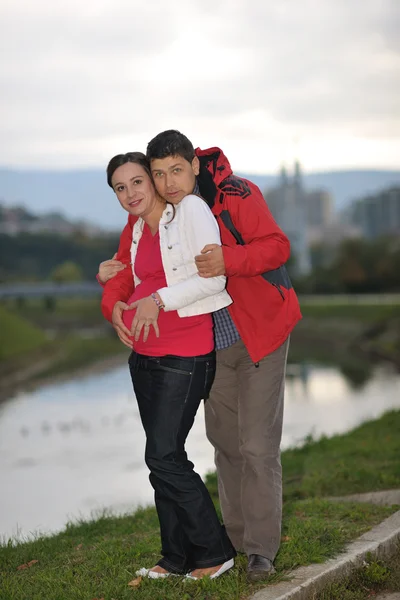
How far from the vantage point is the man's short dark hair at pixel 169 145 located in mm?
3904

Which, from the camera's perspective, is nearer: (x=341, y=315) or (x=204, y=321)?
(x=204, y=321)

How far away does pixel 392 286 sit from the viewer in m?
99.9

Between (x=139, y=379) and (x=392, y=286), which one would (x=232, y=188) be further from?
(x=392, y=286)

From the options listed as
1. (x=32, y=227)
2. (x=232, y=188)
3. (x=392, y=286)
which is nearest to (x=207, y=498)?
(x=232, y=188)

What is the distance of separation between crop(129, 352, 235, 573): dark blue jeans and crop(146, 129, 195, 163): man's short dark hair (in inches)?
37.0

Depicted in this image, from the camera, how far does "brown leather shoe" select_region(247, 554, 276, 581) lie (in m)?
4.03

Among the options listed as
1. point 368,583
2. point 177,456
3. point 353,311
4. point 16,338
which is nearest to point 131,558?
point 177,456

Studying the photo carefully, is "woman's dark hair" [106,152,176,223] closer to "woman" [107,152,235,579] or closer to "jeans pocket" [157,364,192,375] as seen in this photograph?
"woman" [107,152,235,579]

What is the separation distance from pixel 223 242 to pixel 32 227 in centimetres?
17327

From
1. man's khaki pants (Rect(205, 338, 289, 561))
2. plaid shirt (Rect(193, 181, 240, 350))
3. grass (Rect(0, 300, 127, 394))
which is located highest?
plaid shirt (Rect(193, 181, 240, 350))

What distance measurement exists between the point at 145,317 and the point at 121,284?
1.99 feet

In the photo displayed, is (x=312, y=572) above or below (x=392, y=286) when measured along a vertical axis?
above

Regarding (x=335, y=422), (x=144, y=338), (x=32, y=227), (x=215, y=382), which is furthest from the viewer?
(x=32, y=227)

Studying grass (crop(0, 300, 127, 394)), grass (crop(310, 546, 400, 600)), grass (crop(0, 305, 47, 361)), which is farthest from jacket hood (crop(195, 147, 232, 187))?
grass (crop(0, 305, 47, 361))
